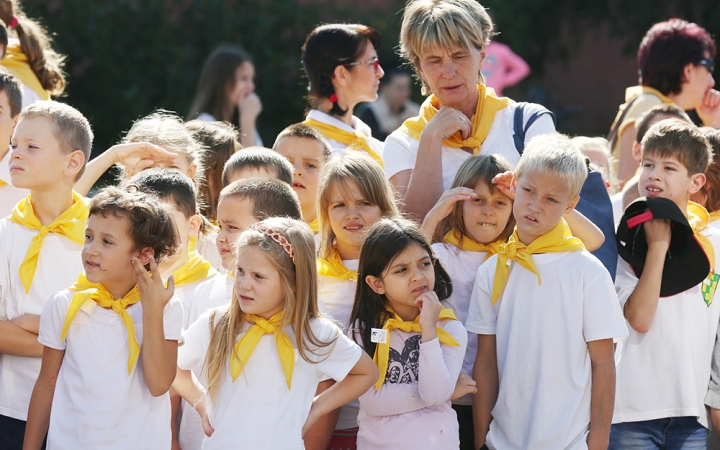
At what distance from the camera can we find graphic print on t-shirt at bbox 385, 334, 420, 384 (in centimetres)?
331

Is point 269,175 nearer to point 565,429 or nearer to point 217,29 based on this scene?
point 565,429

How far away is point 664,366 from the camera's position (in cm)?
379

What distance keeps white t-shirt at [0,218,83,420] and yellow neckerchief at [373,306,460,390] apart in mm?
1259

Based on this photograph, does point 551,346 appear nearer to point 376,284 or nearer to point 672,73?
point 376,284

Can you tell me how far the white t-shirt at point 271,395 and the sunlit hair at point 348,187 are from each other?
2.20ft

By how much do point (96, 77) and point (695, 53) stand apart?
7.01 m

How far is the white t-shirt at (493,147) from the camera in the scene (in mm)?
3807

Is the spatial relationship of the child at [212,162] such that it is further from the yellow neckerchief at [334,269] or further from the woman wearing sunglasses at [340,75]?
the yellow neckerchief at [334,269]

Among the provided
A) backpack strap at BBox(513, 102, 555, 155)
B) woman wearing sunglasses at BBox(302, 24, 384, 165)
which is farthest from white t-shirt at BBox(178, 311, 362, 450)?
woman wearing sunglasses at BBox(302, 24, 384, 165)

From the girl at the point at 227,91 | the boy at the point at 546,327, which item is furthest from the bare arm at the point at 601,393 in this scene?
the girl at the point at 227,91

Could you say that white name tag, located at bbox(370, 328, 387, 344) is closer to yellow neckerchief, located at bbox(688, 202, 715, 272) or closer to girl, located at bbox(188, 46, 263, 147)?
yellow neckerchief, located at bbox(688, 202, 715, 272)

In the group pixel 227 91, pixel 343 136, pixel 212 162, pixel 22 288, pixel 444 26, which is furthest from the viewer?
pixel 227 91

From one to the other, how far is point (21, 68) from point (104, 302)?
2.34 m

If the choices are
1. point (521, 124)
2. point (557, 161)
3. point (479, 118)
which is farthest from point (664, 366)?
point (479, 118)
